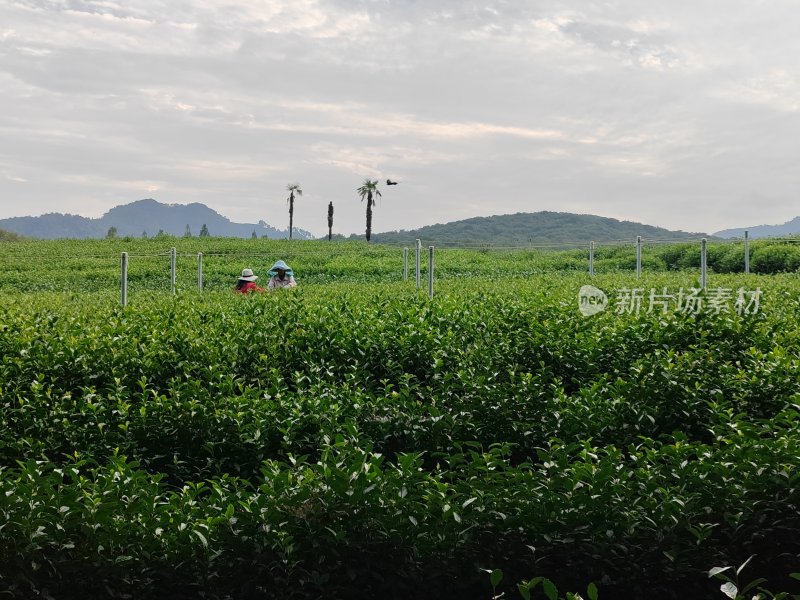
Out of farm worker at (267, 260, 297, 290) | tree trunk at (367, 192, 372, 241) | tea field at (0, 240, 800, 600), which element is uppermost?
tree trunk at (367, 192, 372, 241)

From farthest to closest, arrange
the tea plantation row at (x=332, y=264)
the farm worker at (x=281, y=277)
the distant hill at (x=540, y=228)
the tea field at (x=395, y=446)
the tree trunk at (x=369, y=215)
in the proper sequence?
the distant hill at (x=540, y=228)
the tree trunk at (x=369, y=215)
the tea plantation row at (x=332, y=264)
the farm worker at (x=281, y=277)
the tea field at (x=395, y=446)

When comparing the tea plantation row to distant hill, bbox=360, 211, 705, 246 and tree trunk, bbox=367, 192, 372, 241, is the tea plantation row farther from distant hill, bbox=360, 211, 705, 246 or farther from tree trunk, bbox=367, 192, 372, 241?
distant hill, bbox=360, 211, 705, 246

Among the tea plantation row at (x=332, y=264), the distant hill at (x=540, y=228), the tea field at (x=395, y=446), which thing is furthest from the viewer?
the distant hill at (x=540, y=228)

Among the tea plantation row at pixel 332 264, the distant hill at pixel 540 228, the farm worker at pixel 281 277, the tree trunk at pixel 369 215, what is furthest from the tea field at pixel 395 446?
the distant hill at pixel 540 228

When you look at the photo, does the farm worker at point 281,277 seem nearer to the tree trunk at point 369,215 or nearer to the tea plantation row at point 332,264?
the tea plantation row at point 332,264

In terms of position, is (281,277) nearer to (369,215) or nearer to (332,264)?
(332,264)

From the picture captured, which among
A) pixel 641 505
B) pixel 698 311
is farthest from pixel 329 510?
pixel 698 311

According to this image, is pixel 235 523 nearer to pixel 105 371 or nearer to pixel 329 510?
pixel 329 510

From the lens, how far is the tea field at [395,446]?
373cm

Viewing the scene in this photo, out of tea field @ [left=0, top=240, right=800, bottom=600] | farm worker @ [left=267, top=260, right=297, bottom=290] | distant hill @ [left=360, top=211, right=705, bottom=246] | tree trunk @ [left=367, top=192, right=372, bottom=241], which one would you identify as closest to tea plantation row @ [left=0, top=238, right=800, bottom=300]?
farm worker @ [left=267, top=260, right=297, bottom=290]

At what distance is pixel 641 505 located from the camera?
4.03 m

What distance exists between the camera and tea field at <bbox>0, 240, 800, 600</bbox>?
12.2ft

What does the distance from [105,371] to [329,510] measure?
4.19 metres

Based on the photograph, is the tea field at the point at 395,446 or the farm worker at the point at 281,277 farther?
the farm worker at the point at 281,277
